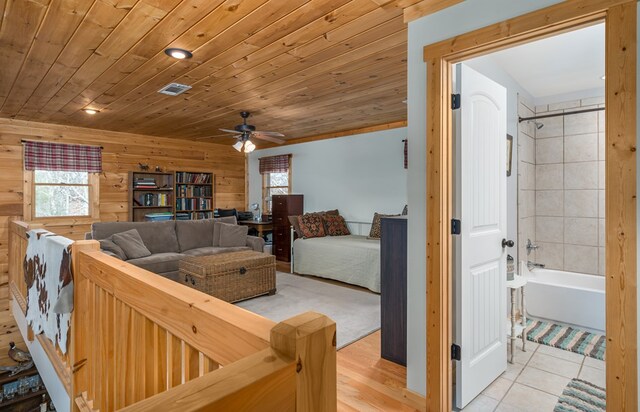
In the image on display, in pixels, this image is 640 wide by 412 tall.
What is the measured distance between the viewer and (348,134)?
233 inches

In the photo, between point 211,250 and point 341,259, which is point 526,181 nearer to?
point 341,259

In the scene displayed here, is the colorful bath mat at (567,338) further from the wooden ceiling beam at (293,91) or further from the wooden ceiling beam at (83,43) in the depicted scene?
the wooden ceiling beam at (83,43)

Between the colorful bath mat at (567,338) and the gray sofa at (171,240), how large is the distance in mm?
3441

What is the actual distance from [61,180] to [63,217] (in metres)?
0.57

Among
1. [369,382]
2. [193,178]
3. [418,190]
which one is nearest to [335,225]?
[193,178]

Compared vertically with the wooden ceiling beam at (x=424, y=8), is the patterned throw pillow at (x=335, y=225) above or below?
below

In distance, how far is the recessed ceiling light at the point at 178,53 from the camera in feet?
8.11

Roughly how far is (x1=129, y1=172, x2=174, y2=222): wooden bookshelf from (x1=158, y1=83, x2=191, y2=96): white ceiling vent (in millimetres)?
2942

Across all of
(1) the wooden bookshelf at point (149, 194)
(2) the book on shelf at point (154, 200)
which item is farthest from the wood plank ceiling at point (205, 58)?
(2) the book on shelf at point (154, 200)

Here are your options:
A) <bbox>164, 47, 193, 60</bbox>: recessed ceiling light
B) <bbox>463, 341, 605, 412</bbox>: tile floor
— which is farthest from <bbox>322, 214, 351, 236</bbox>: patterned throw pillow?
<bbox>164, 47, 193, 60</bbox>: recessed ceiling light

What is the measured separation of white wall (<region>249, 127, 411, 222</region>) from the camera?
17.4 ft

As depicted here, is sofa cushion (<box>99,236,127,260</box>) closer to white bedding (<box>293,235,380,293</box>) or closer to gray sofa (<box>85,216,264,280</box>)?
gray sofa (<box>85,216,264,280</box>)

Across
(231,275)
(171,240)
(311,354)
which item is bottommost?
(231,275)

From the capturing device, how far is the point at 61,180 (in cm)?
538
